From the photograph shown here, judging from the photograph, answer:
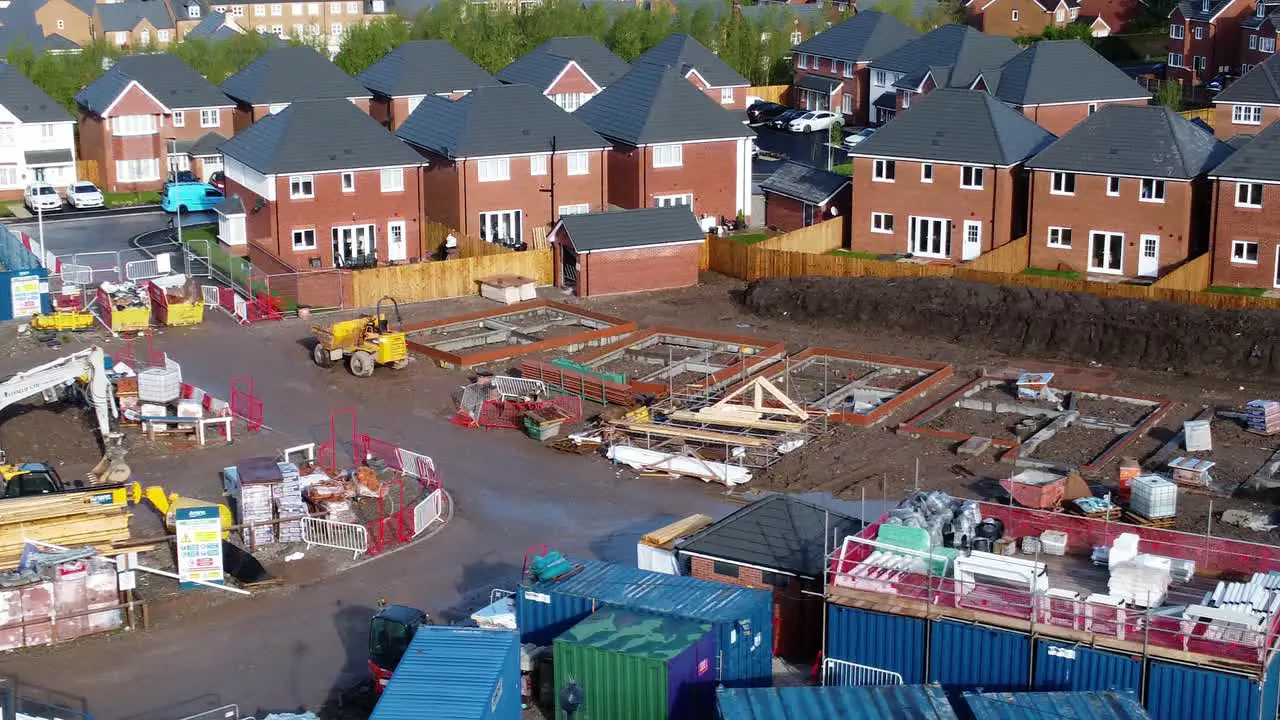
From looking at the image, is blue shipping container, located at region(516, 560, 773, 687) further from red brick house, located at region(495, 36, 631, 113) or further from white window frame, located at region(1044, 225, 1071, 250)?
red brick house, located at region(495, 36, 631, 113)

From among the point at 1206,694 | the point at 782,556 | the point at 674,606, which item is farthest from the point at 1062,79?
the point at 1206,694

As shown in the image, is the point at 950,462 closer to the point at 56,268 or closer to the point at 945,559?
the point at 945,559

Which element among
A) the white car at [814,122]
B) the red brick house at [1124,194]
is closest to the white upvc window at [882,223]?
the red brick house at [1124,194]

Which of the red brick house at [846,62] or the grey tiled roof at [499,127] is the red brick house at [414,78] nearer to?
the grey tiled roof at [499,127]

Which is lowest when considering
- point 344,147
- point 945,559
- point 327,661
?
point 327,661

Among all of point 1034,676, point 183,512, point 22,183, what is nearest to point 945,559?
point 1034,676

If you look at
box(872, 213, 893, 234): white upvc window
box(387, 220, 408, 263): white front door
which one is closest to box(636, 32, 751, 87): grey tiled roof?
box(872, 213, 893, 234): white upvc window
